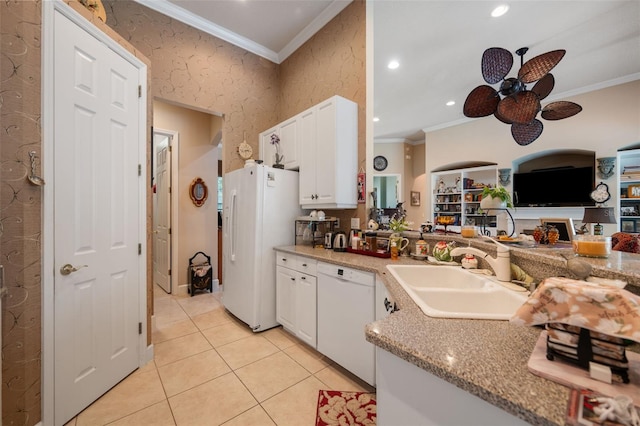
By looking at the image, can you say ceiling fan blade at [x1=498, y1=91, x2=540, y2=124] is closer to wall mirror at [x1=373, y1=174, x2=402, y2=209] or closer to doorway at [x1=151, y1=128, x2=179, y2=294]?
doorway at [x1=151, y1=128, x2=179, y2=294]

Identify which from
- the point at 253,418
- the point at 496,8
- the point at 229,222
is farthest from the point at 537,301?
the point at 496,8

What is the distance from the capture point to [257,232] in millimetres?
2596

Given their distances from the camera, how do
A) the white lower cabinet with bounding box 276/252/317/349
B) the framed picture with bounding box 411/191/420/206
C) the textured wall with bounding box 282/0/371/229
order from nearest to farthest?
the white lower cabinet with bounding box 276/252/317/349, the textured wall with bounding box 282/0/371/229, the framed picture with bounding box 411/191/420/206

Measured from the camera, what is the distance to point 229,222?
293 centimetres

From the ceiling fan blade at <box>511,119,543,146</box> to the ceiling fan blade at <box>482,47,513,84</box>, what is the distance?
581mm

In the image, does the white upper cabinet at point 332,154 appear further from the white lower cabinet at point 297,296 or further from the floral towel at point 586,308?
the floral towel at point 586,308

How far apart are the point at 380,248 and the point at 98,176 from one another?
217 cm

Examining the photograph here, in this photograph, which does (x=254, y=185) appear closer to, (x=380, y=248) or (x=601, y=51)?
(x=380, y=248)

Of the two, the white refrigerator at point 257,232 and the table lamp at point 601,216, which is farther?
the table lamp at point 601,216

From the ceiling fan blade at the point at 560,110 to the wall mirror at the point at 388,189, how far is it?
5.22 metres

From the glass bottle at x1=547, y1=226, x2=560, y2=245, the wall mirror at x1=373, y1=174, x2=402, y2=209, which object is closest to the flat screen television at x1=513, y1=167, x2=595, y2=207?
the wall mirror at x1=373, y1=174, x2=402, y2=209

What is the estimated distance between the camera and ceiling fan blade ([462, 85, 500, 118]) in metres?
2.14

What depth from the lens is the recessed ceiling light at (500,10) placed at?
2.75 meters

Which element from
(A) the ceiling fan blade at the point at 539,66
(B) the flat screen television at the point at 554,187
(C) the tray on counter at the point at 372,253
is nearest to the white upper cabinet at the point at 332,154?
(C) the tray on counter at the point at 372,253
